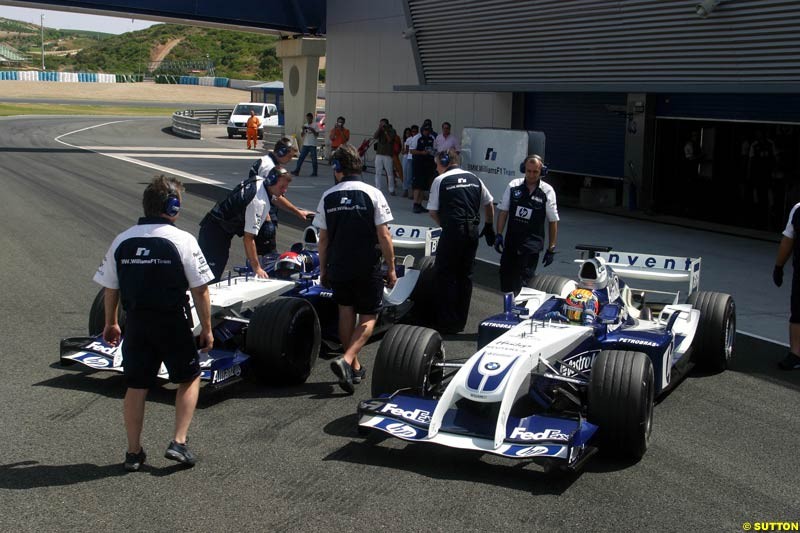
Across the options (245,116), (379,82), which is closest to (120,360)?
(379,82)

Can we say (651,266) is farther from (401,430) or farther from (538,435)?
(401,430)

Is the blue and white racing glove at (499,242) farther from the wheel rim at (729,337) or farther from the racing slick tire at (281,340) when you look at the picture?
the racing slick tire at (281,340)

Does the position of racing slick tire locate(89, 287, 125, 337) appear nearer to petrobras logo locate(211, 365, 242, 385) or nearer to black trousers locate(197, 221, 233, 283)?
black trousers locate(197, 221, 233, 283)

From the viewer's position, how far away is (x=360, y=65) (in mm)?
29250

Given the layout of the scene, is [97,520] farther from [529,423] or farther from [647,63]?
[647,63]

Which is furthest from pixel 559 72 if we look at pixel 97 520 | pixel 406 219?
pixel 97 520

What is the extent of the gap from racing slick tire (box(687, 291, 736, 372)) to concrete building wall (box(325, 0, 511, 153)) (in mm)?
15085

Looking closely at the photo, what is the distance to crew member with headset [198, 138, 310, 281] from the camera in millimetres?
8172

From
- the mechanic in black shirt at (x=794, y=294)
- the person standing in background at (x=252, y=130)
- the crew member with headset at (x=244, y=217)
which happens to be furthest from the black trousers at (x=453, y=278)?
the person standing in background at (x=252, y=130)

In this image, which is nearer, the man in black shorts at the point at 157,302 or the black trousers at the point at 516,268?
the man in black shorts at the point at 157,302

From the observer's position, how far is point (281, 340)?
23.0 feet

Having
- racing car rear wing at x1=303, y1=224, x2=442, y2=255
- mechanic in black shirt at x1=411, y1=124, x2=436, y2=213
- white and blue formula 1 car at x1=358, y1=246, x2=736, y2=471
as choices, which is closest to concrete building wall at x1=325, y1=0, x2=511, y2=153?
mechanic in black shirt at x1=411, y1=124, x2=436, y2=213

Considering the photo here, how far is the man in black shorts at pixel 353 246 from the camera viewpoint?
7.23 meters

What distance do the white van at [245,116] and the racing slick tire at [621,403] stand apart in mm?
40216
